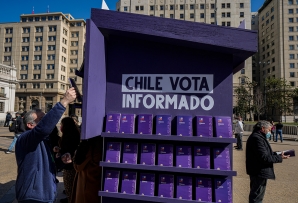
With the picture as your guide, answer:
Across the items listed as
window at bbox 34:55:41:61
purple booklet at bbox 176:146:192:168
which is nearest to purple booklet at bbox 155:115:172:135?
purple booklet at bbox 176:146:192:168

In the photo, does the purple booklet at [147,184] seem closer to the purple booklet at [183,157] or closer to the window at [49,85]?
the purple booklet at [183,157]

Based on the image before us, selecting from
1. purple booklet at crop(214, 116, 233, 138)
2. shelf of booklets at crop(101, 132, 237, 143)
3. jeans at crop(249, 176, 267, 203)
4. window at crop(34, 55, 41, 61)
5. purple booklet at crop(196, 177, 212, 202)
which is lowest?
jeans at crop(249, 176, 267, 203)

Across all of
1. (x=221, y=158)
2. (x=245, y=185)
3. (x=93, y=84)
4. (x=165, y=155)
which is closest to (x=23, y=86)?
(x=245, y=185)

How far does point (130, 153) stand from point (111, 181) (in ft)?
1.51

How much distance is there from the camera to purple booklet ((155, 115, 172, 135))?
2795mm

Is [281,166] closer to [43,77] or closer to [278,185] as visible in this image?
[278,185]

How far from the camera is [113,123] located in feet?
9.59

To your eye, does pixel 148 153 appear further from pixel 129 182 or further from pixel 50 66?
pixel 50 66

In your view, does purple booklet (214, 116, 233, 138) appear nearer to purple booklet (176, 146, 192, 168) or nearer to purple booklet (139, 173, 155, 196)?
purple booklet (176, 146, 192, 168)

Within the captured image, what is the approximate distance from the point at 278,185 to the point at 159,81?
16.1 feet

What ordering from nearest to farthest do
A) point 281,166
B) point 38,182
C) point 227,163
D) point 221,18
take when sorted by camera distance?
point 38,182 → point 227,163 → point 281,166 → point 221,18

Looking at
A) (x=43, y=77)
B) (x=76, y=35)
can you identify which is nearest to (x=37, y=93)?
(x=43, y=77)

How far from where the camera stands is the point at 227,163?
2695 millimetres

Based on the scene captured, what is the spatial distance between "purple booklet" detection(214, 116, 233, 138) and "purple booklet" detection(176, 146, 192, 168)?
437 mm
